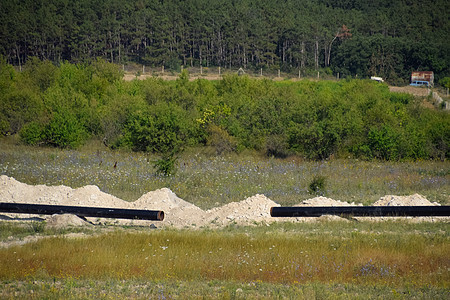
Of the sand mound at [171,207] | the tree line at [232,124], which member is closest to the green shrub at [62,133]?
the tree line at [232,124]

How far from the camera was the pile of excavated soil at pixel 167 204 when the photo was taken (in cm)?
1347

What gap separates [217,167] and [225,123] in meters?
11.1

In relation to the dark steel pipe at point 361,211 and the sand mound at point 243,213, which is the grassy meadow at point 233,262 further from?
the sand mound at point 243,213

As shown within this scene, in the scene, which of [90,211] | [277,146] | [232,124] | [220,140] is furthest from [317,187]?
[232,124]

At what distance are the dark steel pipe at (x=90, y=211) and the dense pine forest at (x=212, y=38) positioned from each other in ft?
238

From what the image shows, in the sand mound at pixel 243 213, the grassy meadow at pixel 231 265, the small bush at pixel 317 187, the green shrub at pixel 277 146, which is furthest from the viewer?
the green shrub at pixel 277 146

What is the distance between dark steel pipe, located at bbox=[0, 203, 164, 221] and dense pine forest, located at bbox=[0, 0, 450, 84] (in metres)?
72.6

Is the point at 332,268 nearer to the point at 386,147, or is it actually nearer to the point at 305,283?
the point at 305,283

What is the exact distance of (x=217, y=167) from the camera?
78.2 feet

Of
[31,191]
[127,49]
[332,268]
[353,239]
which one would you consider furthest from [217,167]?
[127,49]

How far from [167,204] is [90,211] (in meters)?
3.34

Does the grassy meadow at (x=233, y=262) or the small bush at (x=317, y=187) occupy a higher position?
the grassy meadow at (x=233, y=262)

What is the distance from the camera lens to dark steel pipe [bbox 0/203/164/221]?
39.5 ft

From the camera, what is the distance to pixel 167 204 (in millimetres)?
15344
